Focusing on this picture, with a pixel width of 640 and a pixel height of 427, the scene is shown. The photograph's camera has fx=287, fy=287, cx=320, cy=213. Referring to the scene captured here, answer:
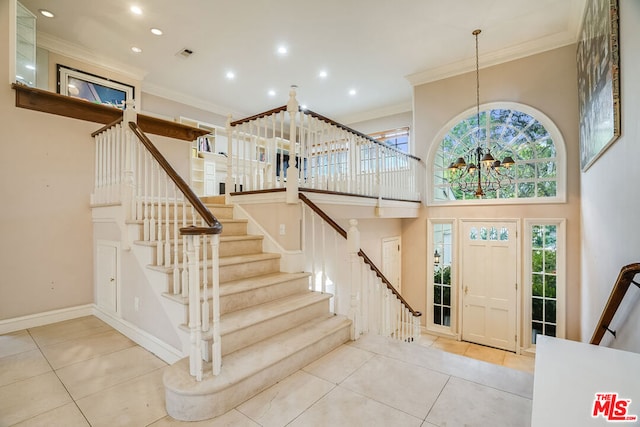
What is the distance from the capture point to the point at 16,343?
2.63m

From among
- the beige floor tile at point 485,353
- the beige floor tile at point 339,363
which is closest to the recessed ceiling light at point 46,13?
the beige floor tile at point 339,363

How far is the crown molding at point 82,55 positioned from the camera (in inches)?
163

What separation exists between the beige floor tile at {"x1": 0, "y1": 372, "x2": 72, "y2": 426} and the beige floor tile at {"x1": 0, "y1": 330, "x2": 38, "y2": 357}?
0.67m

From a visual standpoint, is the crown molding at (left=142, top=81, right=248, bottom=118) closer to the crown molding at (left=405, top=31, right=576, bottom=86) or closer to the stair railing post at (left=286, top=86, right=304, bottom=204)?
the stair railing post at (left=286, top=86, right=304, bottom=204)

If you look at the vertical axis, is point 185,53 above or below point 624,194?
above

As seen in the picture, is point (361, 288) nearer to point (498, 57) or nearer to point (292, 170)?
point (292, 170)

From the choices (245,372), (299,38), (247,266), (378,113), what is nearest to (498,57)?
(378,113)

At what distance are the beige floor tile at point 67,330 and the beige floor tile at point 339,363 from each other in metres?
2.26

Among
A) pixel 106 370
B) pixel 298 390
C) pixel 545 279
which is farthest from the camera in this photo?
pixel 545 279

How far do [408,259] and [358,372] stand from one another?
4.03m

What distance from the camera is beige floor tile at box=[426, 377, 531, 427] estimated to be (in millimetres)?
1725

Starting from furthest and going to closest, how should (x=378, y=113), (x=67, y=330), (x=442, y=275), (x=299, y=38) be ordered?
(x=378, y=113)
(x=442, y=275)
(x=299, y=38)
(x=67, y=330)

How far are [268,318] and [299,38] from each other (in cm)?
403

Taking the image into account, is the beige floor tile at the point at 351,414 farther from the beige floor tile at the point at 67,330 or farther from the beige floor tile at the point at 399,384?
the beige floor tile at the point at 67,330
